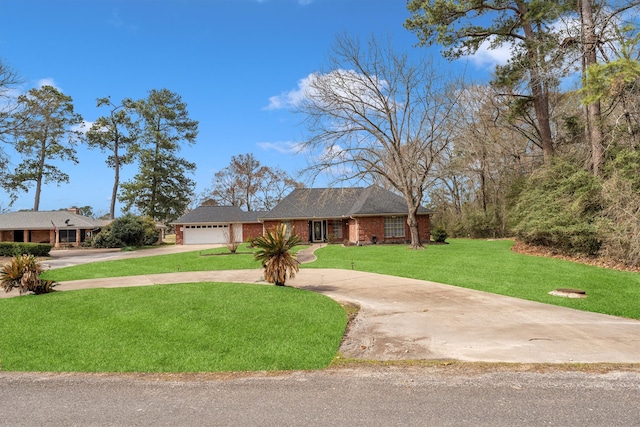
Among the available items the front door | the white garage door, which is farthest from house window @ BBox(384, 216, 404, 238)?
the white garage door

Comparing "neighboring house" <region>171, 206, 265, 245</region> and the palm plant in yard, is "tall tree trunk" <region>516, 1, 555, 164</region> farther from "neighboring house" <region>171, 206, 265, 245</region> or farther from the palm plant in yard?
"neighboring house" <region>171, 206, 265, 245</region>

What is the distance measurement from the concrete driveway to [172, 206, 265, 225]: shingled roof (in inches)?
1143

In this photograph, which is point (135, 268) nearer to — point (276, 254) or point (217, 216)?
point (276, 254)

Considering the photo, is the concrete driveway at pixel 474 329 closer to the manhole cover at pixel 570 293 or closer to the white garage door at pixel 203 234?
the manhole cover at pixel 570 293

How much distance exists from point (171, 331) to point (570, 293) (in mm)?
8991

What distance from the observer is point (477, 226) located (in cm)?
3300

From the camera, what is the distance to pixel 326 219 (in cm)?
3177

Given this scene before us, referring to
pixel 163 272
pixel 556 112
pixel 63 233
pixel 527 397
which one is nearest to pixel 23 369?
pixel 527 397

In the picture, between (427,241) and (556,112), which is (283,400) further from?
(556,112)

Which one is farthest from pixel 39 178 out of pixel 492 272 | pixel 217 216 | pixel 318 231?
pixel 492 272

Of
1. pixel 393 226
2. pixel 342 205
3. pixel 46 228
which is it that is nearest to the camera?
pixel 393 226

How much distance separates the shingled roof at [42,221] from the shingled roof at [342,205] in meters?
19.0

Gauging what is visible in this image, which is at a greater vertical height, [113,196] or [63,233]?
[113,196]

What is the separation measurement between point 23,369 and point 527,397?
6.22 m
